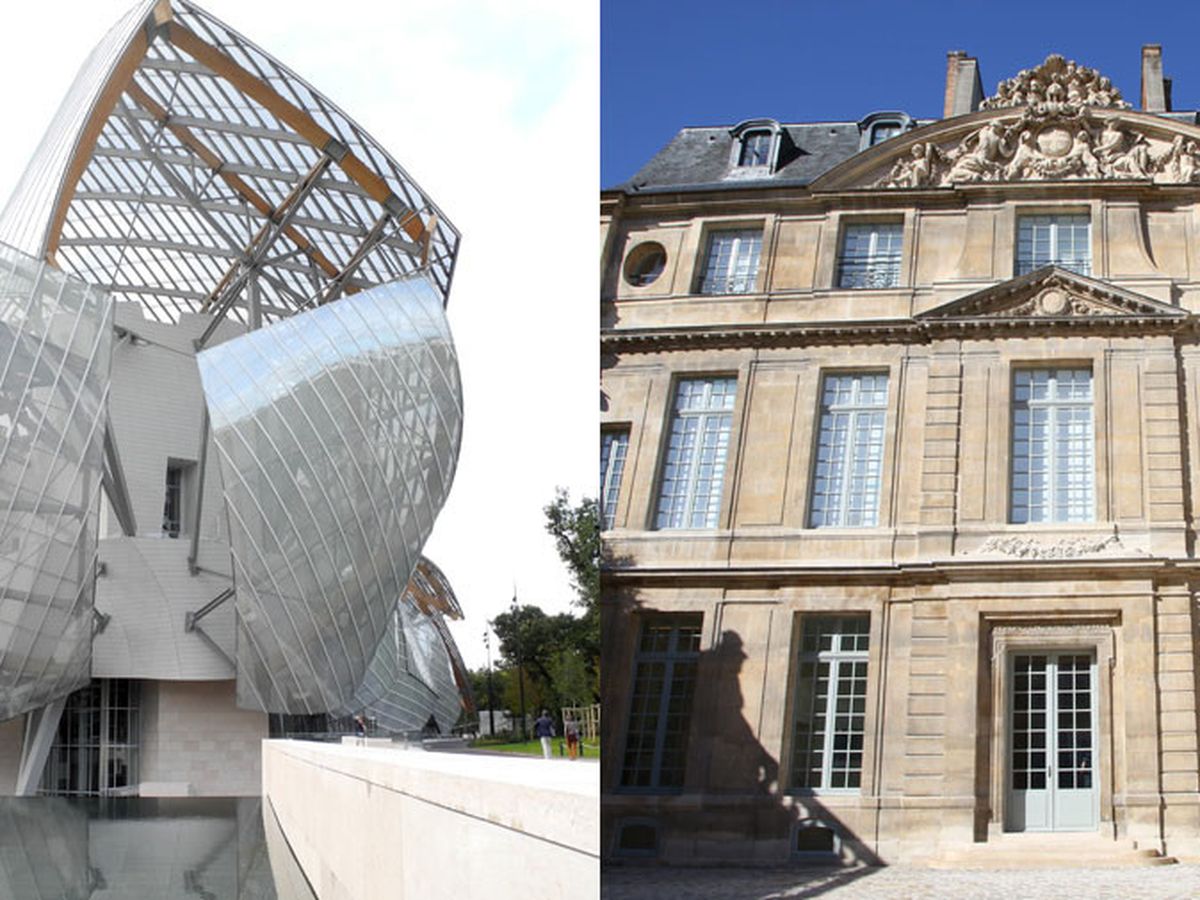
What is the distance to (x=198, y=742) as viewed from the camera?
108 ft

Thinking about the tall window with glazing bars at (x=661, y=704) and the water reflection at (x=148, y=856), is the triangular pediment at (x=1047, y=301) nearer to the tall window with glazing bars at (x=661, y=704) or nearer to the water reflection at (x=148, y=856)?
the tall window with glazing bars at (x=661, y=704)

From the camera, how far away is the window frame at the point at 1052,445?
7477mm

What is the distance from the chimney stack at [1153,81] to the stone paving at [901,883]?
4.11 meters

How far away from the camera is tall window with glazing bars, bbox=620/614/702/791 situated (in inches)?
294

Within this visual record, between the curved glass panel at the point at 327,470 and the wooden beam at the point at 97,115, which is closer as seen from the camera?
the wooden beam at the point at 97,115

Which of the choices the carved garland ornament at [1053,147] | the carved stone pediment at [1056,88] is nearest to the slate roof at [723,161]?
the carved garland ornament at [1053,147]

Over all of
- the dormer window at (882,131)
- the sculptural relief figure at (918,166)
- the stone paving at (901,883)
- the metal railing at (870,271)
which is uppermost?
the dormer window at (882,131)

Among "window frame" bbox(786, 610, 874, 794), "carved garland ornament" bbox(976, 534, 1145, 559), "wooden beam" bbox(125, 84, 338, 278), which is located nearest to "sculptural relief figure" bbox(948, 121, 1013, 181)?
"carved garland ornament" bbox(976, 534, 1145, 559)

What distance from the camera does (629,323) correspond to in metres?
8.21

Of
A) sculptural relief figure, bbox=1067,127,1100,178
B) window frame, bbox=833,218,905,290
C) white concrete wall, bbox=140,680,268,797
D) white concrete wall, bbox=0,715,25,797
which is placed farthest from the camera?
white concrete wall, bbox=140,680,268,797

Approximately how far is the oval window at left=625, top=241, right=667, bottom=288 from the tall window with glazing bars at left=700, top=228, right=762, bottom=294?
0.90 feet

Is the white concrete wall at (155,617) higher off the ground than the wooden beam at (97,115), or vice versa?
the wooden beam at (97,115)

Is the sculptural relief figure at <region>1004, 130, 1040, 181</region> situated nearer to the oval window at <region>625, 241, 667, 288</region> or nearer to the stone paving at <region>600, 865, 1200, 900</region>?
the oval window at <region>625, 241, 667, 288</region>

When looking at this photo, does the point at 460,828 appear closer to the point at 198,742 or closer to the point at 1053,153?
the point at 1053,153
